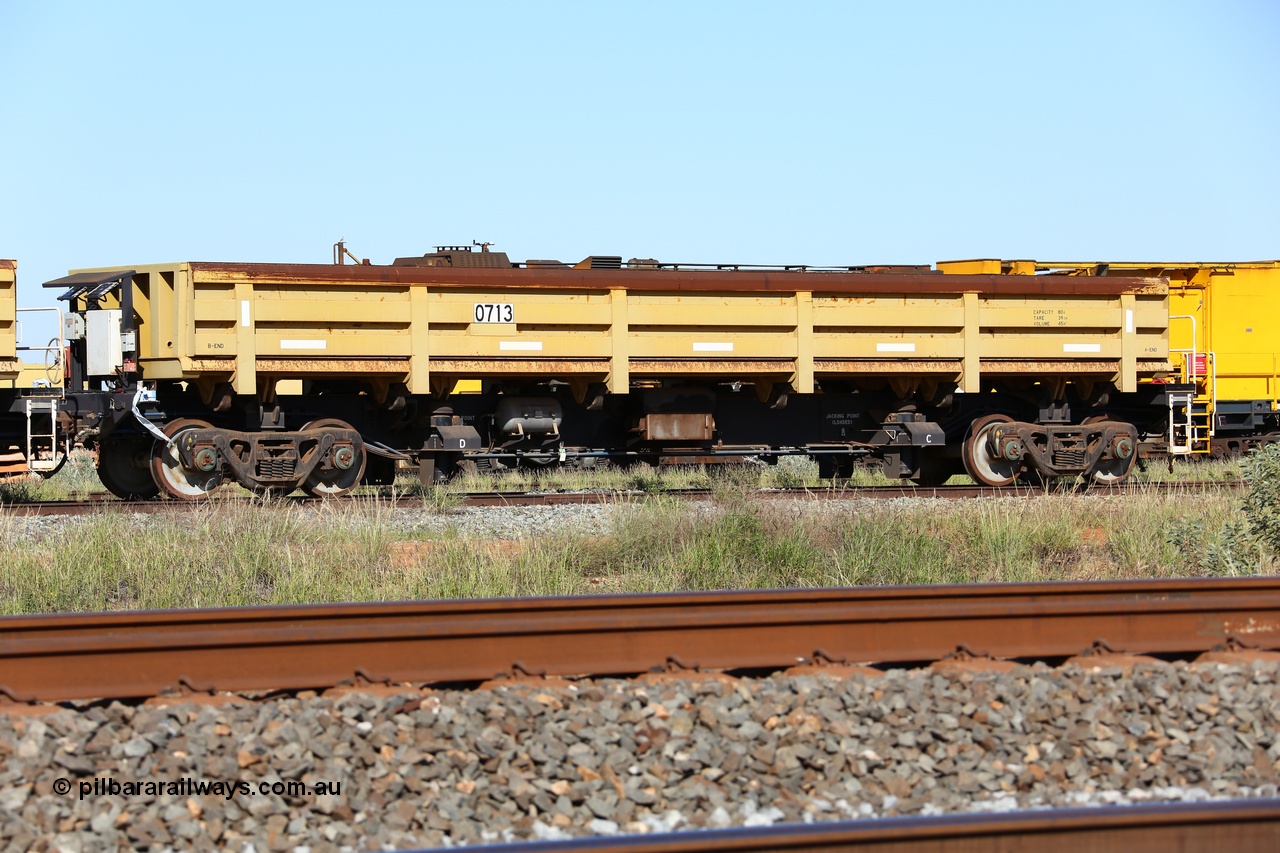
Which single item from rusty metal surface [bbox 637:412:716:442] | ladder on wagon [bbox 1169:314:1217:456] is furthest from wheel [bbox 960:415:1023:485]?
rusty metal surface [bbox 637:412:716:442]

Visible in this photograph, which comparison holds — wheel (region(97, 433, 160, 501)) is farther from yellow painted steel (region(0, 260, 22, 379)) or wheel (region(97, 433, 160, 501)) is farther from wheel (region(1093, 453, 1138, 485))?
wheel (region(1093, 453, 1138, 485))

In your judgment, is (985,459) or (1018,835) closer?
(1018,835)

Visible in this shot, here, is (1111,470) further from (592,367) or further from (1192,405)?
(592,367)

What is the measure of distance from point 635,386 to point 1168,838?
10.8 m

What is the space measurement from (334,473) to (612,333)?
337 centimetres

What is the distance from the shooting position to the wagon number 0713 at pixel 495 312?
1275 cm

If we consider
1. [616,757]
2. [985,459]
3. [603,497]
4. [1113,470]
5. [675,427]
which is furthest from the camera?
[1113,470]

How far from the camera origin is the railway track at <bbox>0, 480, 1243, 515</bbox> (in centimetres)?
1102

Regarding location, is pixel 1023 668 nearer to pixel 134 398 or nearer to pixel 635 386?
pixel 635 386

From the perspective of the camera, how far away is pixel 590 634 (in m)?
5.12

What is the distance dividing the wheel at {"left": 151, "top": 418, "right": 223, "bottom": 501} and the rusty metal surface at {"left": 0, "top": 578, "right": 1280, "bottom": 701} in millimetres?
7198

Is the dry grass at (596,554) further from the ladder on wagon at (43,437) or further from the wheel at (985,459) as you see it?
the wheel at (985,459)

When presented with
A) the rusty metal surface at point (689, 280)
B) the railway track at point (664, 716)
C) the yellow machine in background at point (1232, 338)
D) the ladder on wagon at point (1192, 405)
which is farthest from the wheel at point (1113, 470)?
the railway track at point (664, 716)

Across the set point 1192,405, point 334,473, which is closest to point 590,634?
point 334,473
